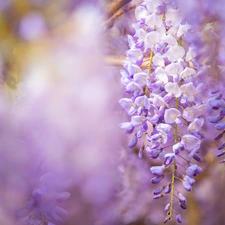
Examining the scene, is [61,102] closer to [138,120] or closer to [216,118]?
[138,120]

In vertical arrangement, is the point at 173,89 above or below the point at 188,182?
above

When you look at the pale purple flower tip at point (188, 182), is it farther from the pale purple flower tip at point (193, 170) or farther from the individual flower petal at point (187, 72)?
the individual flower petal at point (187, 72)

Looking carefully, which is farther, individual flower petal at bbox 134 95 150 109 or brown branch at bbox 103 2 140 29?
brown branch at bbox 103 2 140 29

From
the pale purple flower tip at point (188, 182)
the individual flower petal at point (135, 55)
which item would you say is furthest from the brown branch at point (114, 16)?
the pale purple flower tip at point (188, 182)

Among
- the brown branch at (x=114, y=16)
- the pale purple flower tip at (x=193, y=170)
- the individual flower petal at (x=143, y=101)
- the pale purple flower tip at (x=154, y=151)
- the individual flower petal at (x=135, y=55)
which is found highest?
the brown branch at (x=114, y=16)

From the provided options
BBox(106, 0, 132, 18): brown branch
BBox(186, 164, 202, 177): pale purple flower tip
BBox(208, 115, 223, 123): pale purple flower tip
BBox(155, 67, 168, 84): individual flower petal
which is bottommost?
BBox(186, 164, 202, 177): pale purple flower tip

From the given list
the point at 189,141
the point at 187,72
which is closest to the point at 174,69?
the point at 187,72

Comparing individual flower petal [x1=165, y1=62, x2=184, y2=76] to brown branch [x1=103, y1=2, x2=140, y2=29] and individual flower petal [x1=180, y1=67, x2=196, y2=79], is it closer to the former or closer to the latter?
individual flower petal [x1=180, y1=67, x2=196, y2=79]

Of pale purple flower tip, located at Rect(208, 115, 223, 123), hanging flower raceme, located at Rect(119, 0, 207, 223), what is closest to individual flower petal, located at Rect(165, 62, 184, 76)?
hanging flower raceme, located at Rect(119, 0, 207, 223)

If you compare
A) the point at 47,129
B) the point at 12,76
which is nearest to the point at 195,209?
the point at 47,129
